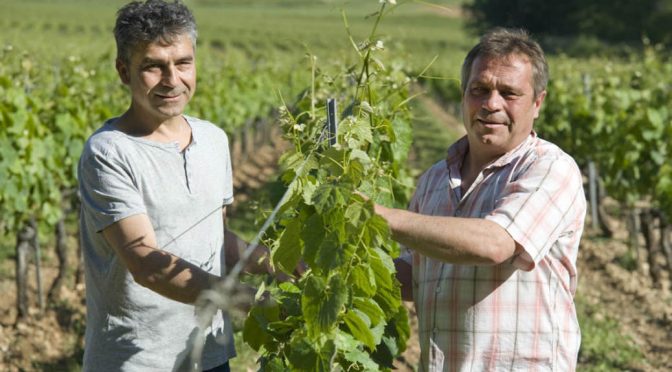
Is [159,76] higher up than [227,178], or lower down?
higher up

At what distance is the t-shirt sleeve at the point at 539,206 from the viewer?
92.5 inches

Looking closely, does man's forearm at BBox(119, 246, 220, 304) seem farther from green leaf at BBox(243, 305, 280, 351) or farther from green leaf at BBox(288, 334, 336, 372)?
green leaf at BBox(288, 334, 336, 372)

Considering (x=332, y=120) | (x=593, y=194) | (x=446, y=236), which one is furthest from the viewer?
(x=593, y=194)

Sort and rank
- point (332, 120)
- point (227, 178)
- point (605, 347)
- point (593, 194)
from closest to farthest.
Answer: point (332, 120) → point (227, 178) → point (605, 347) → point (593, 194)

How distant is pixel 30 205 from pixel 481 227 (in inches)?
222

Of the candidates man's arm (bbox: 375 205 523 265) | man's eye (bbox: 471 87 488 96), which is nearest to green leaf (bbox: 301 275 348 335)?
man's arm (bbox: 375 205 523 265)

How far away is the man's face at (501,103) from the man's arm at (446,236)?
0.38m

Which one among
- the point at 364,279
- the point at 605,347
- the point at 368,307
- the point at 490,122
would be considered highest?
the point at 490,122

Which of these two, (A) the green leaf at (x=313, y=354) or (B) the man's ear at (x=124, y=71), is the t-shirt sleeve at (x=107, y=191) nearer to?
(B) the man's ear at (x=124, y=71)

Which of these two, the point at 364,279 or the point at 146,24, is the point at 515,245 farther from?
the point at 146,24

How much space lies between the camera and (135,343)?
2.67m

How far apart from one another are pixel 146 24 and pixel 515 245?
1122 millimetres

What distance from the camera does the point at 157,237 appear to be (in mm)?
2645

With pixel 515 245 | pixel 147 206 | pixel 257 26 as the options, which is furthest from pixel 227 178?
pixel 257 26
